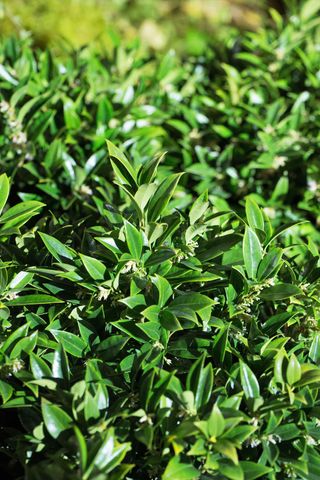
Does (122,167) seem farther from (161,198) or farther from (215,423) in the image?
(215,423)

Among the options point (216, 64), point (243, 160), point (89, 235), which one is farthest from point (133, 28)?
point (89, 235)

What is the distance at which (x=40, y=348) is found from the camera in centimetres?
149

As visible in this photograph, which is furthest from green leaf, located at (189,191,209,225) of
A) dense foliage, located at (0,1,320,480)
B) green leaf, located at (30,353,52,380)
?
green leaf, located at (30,353,52,380)

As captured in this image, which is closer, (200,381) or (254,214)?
(200,381)

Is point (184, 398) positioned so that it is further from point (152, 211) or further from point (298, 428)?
point (152, 211)

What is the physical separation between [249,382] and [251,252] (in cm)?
34

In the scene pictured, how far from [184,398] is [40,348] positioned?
0.42 meters

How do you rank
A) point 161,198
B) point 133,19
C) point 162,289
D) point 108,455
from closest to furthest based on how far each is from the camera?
point 108,455 < point 162,289 < point 161,198 < point 133,19

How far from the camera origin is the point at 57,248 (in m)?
1.52

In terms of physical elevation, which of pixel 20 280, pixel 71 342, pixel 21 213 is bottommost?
pixel 71 342

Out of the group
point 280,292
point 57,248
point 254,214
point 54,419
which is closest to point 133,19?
point 254,214

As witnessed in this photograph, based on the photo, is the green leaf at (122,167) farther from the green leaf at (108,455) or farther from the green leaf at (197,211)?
the green leaf at (108,455)

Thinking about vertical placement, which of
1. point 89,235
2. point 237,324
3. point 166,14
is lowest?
point 166,14

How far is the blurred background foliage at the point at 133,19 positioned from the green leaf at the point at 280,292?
2585 mm
